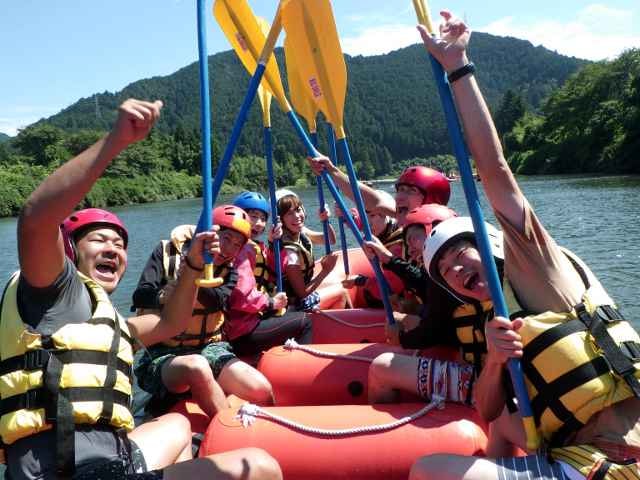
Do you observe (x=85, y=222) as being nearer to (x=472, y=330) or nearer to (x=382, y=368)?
(x=382, y=368)

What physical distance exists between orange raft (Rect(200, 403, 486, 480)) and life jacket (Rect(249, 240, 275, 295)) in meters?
2.34

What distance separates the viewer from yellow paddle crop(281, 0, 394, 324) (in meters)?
3.92

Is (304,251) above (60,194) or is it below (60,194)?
below

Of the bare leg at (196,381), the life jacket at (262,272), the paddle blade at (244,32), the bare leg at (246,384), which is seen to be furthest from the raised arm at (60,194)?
the life jacket at (262,272)

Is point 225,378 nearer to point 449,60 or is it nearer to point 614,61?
point 449,60

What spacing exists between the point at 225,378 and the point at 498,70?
654ft

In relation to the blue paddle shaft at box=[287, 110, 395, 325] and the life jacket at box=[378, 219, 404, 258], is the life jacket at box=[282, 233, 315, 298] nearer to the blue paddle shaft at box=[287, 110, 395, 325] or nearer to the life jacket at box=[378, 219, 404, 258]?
the life jacket at box=[378, 219, 404, 258]

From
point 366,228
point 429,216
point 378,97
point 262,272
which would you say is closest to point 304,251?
point 262,272

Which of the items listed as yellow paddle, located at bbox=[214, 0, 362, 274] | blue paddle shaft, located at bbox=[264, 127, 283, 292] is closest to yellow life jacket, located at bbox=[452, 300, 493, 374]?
yellow paddle, located at bbox=[214, 0, 362, 274]

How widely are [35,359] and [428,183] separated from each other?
2.94m

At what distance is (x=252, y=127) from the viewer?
133 m

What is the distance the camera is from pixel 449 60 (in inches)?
81.6

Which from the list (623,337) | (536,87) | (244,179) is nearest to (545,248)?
(623,337)

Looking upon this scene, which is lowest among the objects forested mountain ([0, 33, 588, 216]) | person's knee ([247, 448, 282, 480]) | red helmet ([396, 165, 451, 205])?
person's knee ([247, 448, 282, 480])
